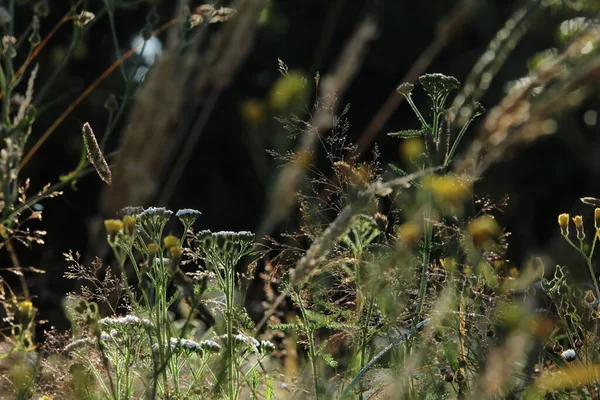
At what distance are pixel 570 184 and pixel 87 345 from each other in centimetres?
759

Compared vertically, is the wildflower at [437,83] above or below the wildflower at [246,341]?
above

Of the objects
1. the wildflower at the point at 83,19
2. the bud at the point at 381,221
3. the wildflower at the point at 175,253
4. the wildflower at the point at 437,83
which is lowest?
the bud at the point at 381,221

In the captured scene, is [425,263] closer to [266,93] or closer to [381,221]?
A: [381,221]

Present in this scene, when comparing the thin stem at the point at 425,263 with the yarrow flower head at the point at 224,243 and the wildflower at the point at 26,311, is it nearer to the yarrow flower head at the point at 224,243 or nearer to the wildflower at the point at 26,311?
the yarrow flower head at the point at 224,243

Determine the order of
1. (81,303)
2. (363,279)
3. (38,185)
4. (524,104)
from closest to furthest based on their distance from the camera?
(524,104)
(81,303)
(363,279)
(38,185)

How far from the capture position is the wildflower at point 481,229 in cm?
167

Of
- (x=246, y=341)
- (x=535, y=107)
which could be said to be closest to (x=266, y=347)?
(x=246, y=341)

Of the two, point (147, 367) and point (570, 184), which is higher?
point (147, 367)

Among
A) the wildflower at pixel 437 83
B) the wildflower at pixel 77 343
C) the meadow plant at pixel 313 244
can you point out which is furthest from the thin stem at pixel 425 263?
the wildflower at pixel 77 343

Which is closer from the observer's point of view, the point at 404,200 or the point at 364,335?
the point at 364,335

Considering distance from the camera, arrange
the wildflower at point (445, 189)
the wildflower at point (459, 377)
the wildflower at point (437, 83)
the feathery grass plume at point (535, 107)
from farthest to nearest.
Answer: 1. the wildflower at point (437, 83)
2. the wildflower at point (459, 377)
3. the wildflower at point (445, 189)
4. the feathery grass plume at point (535, 107)

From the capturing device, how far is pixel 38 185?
7.43 m

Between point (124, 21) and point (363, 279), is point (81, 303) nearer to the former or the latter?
point (363, 279)

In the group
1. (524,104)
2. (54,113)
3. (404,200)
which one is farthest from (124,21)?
(524,104)
